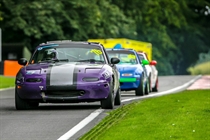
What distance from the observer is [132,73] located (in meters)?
26.7

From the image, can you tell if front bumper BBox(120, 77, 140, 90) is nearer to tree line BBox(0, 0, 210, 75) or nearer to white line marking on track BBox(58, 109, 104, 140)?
white line marking on track BBox(58, 109, 104, 140)

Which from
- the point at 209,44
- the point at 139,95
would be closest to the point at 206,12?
the point at 209,44

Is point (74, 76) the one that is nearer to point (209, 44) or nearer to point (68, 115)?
point (68, 115)

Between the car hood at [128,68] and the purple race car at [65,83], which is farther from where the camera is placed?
the car hood at [128,68]

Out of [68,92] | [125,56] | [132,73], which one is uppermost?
[68,92]

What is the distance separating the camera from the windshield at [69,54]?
19109 mm

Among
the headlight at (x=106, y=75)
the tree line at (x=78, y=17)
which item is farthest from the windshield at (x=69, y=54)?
the tree line at (x=78, y=17)

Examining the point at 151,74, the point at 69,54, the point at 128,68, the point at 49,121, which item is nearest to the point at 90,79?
the point at 69,54

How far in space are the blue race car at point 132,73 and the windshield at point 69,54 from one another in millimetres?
6874

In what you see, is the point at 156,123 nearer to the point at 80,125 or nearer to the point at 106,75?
the point at 80,125

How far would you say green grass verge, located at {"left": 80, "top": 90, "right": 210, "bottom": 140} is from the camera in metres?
12.0

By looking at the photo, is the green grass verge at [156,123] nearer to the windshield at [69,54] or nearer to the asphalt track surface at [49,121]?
the asphalt track surface at [49,121]

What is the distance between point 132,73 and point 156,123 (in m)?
13.0

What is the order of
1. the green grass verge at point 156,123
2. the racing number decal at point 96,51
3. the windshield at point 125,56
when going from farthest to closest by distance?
1. the windshield at point 125,56
2. the racing number decal at point 96,51
3. the green grass verge at point 156,123
